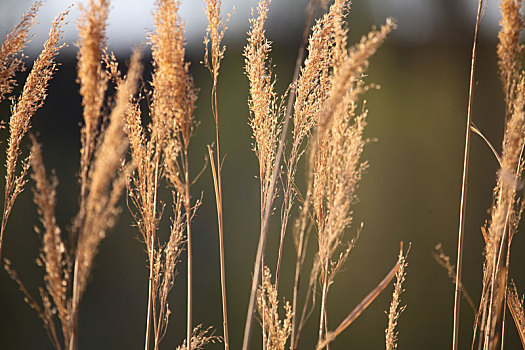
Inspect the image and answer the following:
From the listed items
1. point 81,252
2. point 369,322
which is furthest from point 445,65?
point 81,252

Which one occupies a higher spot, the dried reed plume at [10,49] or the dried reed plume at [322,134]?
the dried reed plume at [10,49]

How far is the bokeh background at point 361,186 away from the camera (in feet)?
9.34

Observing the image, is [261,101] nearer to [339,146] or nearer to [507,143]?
[339,146]

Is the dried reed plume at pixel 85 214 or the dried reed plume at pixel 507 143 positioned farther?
the dried reed plume at pixel 507 143

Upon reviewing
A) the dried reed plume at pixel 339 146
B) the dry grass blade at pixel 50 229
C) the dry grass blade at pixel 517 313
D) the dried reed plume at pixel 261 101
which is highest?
the dried reed plume at pixel 261 101

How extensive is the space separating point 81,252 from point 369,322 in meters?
2.51

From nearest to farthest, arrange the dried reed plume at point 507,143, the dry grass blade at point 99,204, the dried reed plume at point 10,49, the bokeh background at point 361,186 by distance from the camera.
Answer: the dry grass blade at point 99,204 → the dried reed plume at point 507,143 → the dried reed plume at point 10,49 → the bokeh background at point 361,186

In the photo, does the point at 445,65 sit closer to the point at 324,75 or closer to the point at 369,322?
the point at 369,322

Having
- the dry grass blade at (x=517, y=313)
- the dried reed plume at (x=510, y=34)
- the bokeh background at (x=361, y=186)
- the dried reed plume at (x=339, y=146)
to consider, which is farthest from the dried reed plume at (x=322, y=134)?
the bokeh background at (x=361, y=186)

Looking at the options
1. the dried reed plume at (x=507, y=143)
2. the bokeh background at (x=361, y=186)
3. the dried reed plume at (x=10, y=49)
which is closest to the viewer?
the dried reed plume at (x=507, y=143)

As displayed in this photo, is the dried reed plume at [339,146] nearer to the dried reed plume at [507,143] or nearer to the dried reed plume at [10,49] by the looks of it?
the dried reed plume at [507,143]

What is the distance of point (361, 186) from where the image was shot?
9.92 feet

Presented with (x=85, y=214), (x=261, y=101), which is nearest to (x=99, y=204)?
(x=85, y=214)

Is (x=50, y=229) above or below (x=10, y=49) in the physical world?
below
